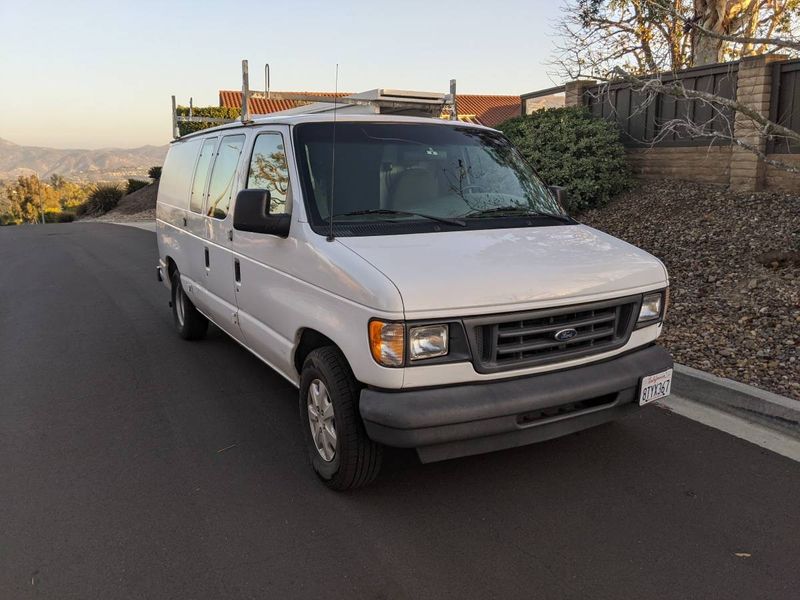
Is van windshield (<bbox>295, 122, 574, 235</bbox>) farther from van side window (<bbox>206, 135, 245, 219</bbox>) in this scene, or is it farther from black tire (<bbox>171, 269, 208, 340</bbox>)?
black tire (<bbox>171, 269, 208, 340</bbox>)

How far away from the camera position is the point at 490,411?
3.21 metres

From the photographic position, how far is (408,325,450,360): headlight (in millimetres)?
3176

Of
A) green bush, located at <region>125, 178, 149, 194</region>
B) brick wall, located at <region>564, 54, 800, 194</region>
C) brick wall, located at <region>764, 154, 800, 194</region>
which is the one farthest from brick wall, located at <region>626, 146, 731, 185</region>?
green bush, located at <region>125, 178, 149, 194</region>

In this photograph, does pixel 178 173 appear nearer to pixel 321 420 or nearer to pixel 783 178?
pixel 321 420

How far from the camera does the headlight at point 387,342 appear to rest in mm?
3158

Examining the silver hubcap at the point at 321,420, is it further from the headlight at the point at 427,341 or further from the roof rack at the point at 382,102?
the roof rack at the point at 382,102

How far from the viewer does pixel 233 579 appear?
9.88ft

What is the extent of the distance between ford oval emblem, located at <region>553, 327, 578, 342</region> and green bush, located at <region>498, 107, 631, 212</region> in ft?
28.1

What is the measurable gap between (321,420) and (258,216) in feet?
4.04

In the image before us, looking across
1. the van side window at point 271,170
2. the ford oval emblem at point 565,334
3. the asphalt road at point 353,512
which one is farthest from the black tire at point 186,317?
the ford oval emblem at point 565,334

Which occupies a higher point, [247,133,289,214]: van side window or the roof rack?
the roof rack

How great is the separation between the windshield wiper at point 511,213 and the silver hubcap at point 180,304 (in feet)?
12.4

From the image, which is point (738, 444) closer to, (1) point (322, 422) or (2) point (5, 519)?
(1) point (322, 422)

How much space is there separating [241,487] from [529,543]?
165 centimetres
